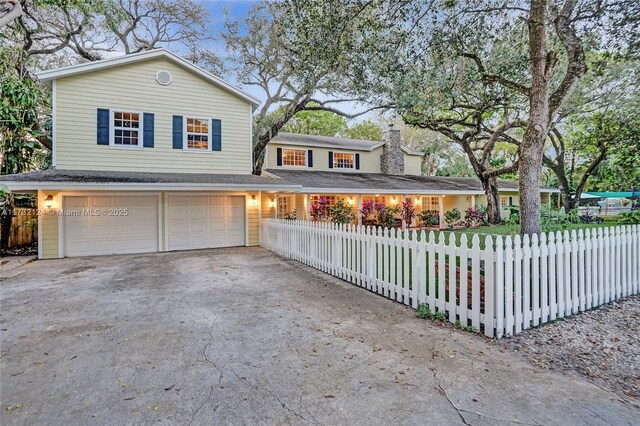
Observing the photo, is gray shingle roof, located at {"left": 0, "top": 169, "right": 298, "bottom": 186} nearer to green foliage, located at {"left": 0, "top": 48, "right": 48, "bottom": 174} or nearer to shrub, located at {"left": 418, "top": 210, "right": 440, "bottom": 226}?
green foliage, located at {"left": 0, "top": 48, "right": 48, "bottom": 174}

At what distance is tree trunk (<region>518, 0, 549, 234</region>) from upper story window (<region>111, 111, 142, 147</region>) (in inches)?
433

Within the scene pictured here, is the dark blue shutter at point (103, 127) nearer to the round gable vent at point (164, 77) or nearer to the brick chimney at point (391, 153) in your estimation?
the round gable vent at point (164, 77)

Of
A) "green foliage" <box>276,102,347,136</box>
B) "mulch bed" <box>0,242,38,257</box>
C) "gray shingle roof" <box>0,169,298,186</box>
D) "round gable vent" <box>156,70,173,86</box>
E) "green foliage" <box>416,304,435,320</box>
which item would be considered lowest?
"green foliage" <box>416,304,435,320</box>

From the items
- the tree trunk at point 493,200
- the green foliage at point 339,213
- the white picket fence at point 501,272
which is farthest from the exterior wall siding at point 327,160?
the white picket fence at point 501,272

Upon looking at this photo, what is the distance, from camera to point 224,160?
11984mm

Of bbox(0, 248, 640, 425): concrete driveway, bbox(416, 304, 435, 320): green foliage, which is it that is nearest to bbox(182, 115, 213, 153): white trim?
bbox(0, 248, 640, 425): concrete driveway

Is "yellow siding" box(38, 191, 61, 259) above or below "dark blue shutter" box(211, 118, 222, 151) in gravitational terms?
below

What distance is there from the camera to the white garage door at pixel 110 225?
9945 millimetres

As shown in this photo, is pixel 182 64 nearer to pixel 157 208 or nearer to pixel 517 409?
pixel 157 208

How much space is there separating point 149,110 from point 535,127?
1107 cm

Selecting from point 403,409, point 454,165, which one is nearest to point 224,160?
point 403,409

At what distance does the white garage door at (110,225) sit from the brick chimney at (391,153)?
13371 mm

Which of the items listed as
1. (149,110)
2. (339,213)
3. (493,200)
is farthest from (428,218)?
(149,110)

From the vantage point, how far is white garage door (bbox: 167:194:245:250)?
11.1m
